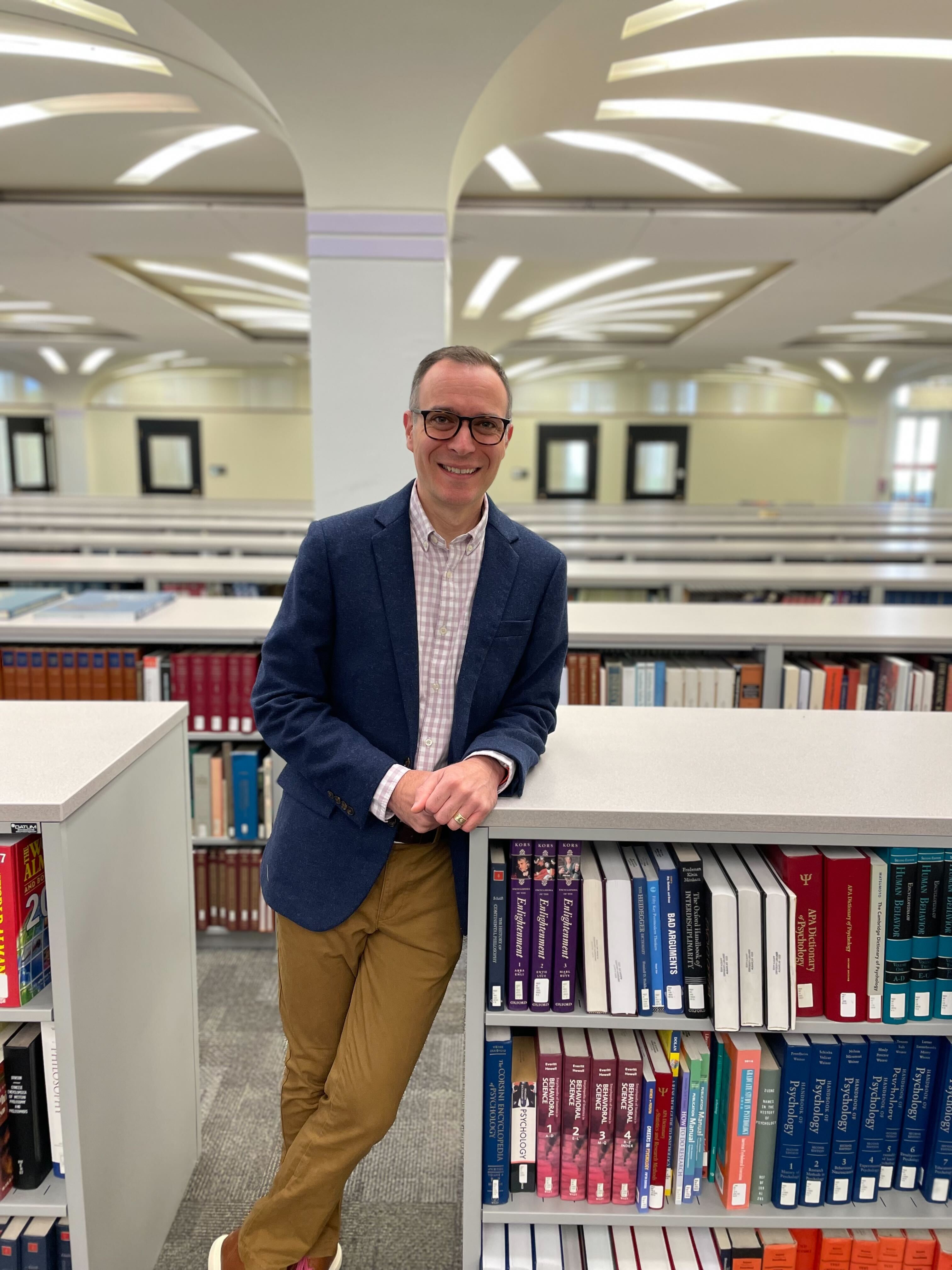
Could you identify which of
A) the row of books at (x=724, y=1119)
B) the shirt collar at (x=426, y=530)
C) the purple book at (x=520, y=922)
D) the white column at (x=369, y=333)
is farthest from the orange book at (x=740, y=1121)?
the white column at (x=369, y=333)

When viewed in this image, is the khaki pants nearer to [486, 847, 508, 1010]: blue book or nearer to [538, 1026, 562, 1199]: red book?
[486, 847, 508, 1010]: blue book

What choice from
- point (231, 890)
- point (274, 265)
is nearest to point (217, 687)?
point (231, 890)

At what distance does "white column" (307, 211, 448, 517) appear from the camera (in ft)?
12.6

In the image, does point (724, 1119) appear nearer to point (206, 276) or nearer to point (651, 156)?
point (651, 156)

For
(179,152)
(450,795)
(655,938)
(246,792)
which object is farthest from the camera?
(179,152)

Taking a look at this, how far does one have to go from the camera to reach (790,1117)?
141 cm

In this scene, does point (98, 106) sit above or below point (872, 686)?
above

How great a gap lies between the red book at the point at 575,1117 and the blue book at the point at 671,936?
0.17 meters

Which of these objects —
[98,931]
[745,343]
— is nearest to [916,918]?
[98,931]

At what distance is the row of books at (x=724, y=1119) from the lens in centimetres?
140

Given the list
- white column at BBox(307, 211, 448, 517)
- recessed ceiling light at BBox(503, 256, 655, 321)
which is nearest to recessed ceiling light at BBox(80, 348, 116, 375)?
recessed ceiling light at BBox(503, 256, 655, 321)

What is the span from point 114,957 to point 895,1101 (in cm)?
138

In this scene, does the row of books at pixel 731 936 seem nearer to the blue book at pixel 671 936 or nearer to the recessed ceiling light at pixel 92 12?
the blue book at pixel 671 936

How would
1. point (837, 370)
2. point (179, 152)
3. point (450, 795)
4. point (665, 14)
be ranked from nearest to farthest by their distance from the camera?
point (450, 795), point (665, 14), point (179, 152), point (837, 370)
